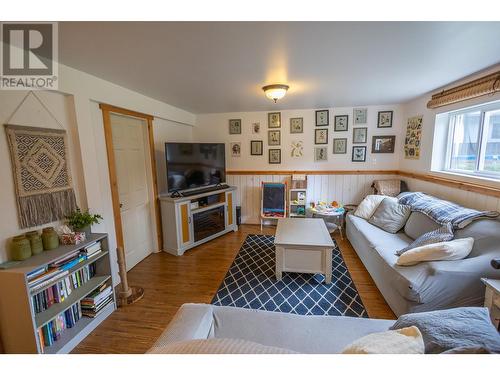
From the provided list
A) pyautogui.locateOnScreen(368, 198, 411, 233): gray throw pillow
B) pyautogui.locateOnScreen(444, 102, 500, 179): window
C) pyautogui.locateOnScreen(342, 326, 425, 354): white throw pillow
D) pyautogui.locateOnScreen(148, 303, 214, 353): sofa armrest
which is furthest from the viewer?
pyautogui.locateOnScreen(368, 198, 411, 233): gray throw pillow

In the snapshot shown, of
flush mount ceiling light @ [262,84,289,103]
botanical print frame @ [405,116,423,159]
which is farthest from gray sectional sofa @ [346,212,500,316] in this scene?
flush mount ceiling light @ [262,84,289,103]

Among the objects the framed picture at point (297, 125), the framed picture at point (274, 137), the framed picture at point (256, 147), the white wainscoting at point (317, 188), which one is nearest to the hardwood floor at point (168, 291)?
the white wainscoting at point (317, 188)

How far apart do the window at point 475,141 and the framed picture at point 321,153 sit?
1659mm

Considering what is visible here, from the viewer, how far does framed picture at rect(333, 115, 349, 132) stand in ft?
A: 12.4

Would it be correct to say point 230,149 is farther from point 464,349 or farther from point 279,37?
point 464,349

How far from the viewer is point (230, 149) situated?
421cm

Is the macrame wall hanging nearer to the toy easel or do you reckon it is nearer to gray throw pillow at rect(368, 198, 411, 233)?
the toy easel

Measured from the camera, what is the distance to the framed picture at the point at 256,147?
4105 millimetres

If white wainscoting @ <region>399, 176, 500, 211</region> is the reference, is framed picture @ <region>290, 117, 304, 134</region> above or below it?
above

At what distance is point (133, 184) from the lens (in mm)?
2754

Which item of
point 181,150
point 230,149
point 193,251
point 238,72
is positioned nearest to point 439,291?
point 238,72

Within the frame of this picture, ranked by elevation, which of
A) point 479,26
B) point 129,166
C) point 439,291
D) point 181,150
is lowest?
point 439,291

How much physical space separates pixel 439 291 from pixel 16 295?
2.78m

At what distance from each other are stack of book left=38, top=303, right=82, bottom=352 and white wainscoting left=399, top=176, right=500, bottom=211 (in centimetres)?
371
